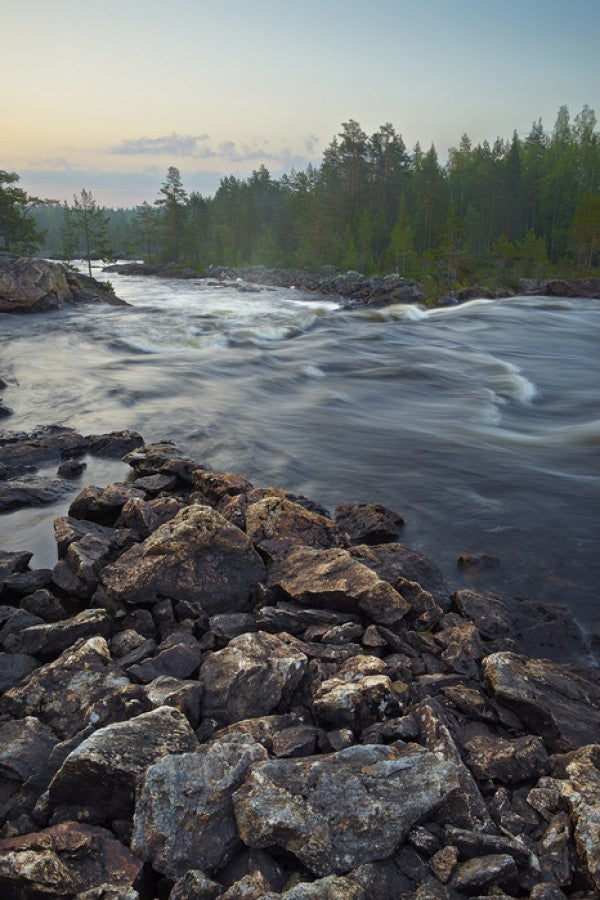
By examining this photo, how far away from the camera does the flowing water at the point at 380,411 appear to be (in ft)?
34.4

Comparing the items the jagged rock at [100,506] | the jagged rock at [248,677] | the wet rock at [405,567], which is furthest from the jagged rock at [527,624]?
the jagged rock at [100,506]

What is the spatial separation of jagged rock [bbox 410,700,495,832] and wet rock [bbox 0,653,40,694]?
3845mm

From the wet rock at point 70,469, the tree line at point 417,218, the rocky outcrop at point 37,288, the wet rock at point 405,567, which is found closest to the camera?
the wet rock at point 405,567

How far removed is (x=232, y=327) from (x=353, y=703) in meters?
31.0

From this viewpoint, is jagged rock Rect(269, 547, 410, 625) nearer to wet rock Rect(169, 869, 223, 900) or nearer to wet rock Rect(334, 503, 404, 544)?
wet rock Rect(334, 503, 404, 544)

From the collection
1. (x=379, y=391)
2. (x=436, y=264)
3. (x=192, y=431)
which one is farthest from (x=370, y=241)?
(x=192, y=431)

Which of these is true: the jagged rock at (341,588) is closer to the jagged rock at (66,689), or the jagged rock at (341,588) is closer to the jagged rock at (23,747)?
the jagged rock at (66,689)

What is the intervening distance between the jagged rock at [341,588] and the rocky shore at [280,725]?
25mm

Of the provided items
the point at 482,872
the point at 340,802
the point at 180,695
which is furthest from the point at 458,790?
the point at 180,695

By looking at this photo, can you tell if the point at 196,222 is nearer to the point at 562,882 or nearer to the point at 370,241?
the point at 370,241

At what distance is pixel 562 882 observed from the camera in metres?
4.01

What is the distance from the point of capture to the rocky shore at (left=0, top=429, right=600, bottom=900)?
158 inches

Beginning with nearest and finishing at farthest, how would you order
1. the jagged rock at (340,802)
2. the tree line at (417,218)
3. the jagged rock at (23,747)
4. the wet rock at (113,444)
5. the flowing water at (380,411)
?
1. the jagged rock at (340,802)
2. the jagged rock at (23,747)
3. the flowing water at (380,411)
4. the wet rock at (113,444)
5. the tree line at (417,218)

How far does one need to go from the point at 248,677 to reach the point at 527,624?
4029 millimetres
